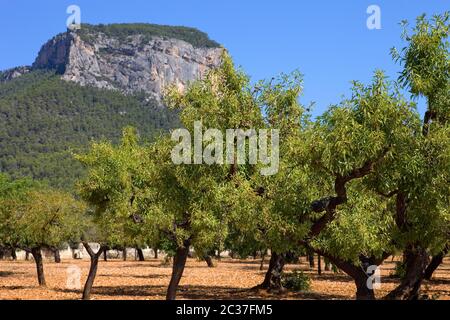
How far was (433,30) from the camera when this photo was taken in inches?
638

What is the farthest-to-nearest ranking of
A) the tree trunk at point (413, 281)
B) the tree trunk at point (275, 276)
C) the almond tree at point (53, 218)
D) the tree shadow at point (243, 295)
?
the almond tree at point (53, 218)
the tree trunk at point (275, 276)
the tree shadow at point (243, 295)
the tree trunk at point (413, 281)

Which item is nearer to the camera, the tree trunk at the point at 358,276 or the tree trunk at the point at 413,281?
the tree trunk at the point at 358,276

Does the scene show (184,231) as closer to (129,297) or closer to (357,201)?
(357,201)

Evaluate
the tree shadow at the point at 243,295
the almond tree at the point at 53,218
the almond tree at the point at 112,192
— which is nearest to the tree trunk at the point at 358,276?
the almond tree at the point at 112,192

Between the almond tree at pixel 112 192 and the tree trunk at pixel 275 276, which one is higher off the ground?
the almond tree at pixel 112 192
